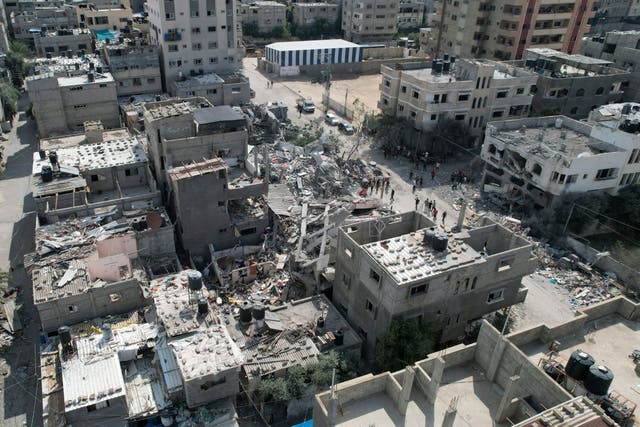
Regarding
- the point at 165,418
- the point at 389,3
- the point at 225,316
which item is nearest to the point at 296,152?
the point at 225,316

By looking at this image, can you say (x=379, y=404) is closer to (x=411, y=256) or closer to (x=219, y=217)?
(x=411, y=256)

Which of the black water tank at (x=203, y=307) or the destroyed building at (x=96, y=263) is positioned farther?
the destroyed building at (x=96, y=263)

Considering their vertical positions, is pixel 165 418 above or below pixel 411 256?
below

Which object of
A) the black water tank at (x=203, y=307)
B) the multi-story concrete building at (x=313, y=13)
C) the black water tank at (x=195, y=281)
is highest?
the multi-story concrete building at (x=313, y=13)

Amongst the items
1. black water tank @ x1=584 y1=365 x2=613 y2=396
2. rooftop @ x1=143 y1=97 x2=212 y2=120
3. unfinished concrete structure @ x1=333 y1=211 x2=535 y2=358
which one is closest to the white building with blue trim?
rooftop @ x1=143 y1=97 x2=212 y2=120

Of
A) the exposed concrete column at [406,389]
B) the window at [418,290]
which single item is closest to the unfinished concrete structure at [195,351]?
the exposed concrete column at [406,389]

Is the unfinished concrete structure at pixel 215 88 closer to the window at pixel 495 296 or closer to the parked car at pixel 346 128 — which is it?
the parked car at pixel 346 128
